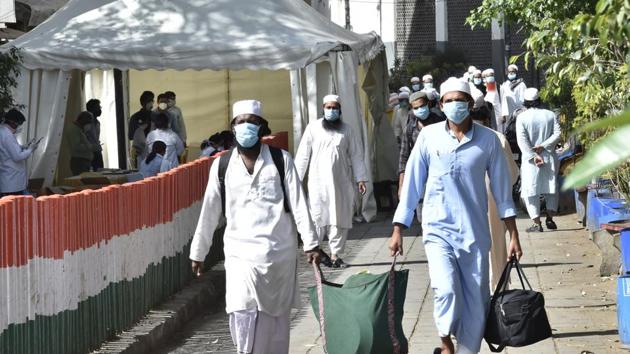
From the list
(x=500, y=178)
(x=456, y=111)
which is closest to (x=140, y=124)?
(x=456, y=111)

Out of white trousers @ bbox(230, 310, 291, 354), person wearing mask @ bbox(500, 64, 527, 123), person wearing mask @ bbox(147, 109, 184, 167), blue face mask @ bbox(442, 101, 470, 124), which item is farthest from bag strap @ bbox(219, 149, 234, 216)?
person wearing mask @ bbox(500, 64, 527, 123)

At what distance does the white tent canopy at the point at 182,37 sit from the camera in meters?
15.9

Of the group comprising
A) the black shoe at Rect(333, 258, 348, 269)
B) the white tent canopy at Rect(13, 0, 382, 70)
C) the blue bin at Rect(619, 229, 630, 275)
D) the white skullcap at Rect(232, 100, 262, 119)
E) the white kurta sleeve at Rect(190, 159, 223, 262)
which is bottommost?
the black shoe at Rect(333, 258, 348, 269)

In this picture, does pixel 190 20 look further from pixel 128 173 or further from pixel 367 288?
pixel 367 288

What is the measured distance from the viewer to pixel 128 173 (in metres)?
15.5

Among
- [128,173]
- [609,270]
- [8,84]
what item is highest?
→ [8,84]

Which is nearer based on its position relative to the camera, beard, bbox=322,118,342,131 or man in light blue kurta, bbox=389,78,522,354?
man in light blue kurta, bbox=389,78,522,354

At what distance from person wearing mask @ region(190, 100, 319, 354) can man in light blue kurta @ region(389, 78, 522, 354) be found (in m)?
0.60

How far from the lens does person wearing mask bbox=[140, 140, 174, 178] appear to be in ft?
50.4

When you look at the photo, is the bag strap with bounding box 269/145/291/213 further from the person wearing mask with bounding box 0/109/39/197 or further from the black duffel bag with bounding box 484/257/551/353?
the person wearing mask with bounding box 0/109/39/197

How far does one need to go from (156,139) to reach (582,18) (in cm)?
1251

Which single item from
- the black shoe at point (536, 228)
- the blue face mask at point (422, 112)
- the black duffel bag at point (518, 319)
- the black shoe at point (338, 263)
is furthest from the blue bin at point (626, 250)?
the black shoe at point (536, 228)

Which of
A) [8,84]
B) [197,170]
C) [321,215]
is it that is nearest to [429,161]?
[197,170]

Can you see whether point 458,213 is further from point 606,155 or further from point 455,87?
point 606,155
